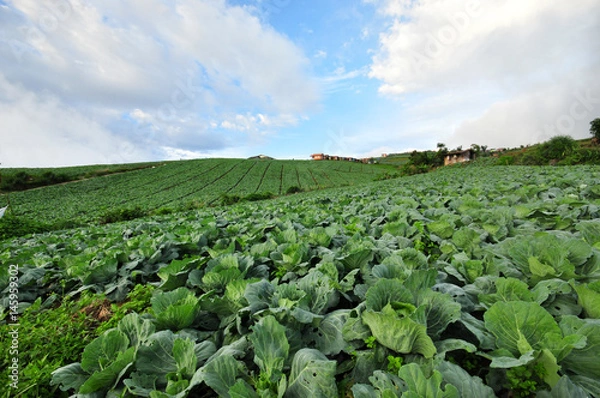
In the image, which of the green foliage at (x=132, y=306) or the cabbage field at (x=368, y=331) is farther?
the green foliage at (x=132, y=306)

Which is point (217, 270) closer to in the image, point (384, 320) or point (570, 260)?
point (384, 320)

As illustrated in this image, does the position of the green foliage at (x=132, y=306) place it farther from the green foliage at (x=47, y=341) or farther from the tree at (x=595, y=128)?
the tree at (x=595, y=128)

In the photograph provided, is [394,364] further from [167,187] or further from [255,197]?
[167,187]

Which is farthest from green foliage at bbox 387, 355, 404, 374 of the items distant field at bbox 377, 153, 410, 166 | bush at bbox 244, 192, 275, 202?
distant field at bbox 377, 153, 410, 166

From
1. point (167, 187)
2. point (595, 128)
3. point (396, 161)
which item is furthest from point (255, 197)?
point (396, 161)

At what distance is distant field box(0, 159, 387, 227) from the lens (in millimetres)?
33750

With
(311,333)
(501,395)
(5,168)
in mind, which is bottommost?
(501,395)

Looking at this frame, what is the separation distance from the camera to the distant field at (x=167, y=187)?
111ft

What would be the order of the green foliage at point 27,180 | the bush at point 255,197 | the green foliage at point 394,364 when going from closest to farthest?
1. the green foliage at point 394,364
2. the bush at point 255,197
3. the green foliage at point 27,180

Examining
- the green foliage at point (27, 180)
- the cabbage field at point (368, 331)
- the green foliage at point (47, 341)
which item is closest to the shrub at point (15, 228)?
the green foliage at point (47, 341)

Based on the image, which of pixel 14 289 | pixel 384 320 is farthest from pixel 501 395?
pixel 14 289

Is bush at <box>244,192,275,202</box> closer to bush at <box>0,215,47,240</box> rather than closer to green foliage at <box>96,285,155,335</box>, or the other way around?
bush at <box>0,215,47,240</box>

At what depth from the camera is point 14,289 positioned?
10.5ft

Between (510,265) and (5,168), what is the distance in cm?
8921
